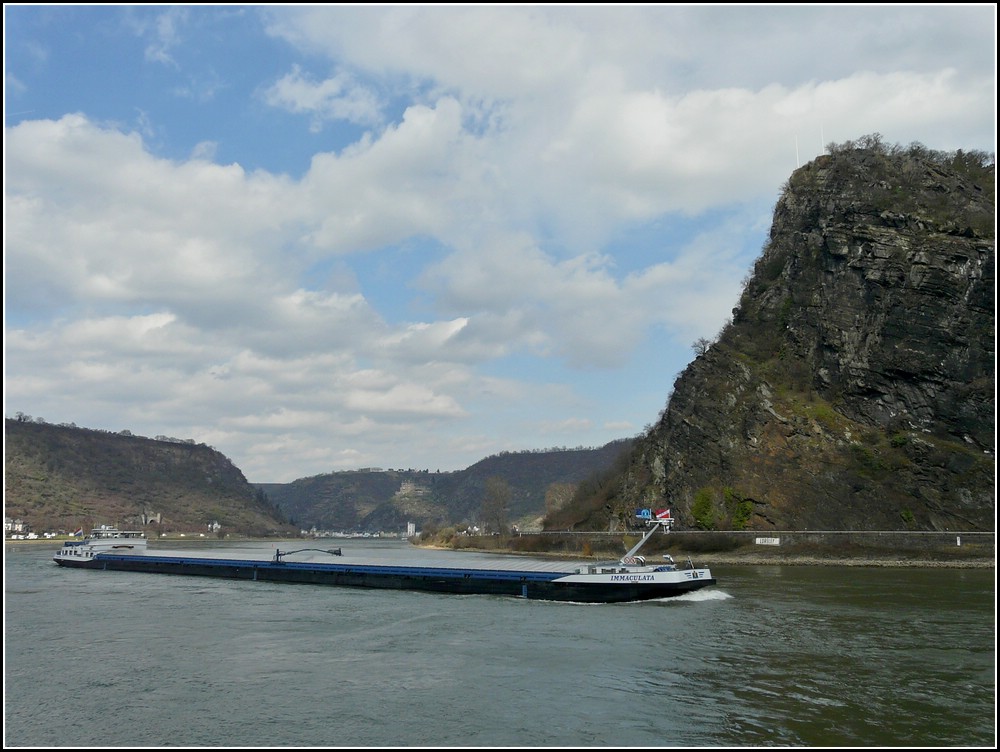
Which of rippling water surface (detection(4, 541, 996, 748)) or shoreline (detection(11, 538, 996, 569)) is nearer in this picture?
rippling water surface (detection(4, 541, 996, 748))

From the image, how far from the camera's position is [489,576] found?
65312mm

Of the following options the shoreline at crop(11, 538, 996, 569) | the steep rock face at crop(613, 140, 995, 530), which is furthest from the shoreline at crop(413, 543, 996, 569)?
the steep rock face at crop(613, 140, 995, 530)

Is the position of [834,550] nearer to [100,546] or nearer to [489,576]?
[489,576]

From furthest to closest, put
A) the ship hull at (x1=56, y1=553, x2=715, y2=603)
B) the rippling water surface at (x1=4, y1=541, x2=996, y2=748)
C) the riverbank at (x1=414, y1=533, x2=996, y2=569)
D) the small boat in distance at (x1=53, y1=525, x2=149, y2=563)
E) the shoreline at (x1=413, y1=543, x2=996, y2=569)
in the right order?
the small boat in distance at (x1=53, y1=525, x2=149, y2=563) → the riverbank at (x1=414, y1=533, x2=996, y2=569) → the shoreline at (x1=413, y1=543, x2=996, y2=569) → the ship hull at (x1=56, y1=553, x2=715, y2=603) → the rippling water surface at (x1=4, y1=541, x2=996, y2=748)

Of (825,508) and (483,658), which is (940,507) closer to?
(825,508)

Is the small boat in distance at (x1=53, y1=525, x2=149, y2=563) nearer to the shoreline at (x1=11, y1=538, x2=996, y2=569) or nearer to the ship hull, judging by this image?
the ship hull

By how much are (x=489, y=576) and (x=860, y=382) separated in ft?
275

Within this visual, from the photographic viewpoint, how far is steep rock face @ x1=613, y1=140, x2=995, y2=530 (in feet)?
359

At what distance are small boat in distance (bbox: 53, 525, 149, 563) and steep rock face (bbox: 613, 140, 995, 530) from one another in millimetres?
79966

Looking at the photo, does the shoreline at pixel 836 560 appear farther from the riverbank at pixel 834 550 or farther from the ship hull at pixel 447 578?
the ship hull at pixel 447 578

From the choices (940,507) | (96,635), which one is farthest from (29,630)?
(940,507)

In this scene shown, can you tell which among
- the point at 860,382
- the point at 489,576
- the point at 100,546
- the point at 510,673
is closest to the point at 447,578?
the point at 489,576

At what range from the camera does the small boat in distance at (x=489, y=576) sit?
189 ft

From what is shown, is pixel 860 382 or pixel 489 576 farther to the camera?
pixel 860 382
